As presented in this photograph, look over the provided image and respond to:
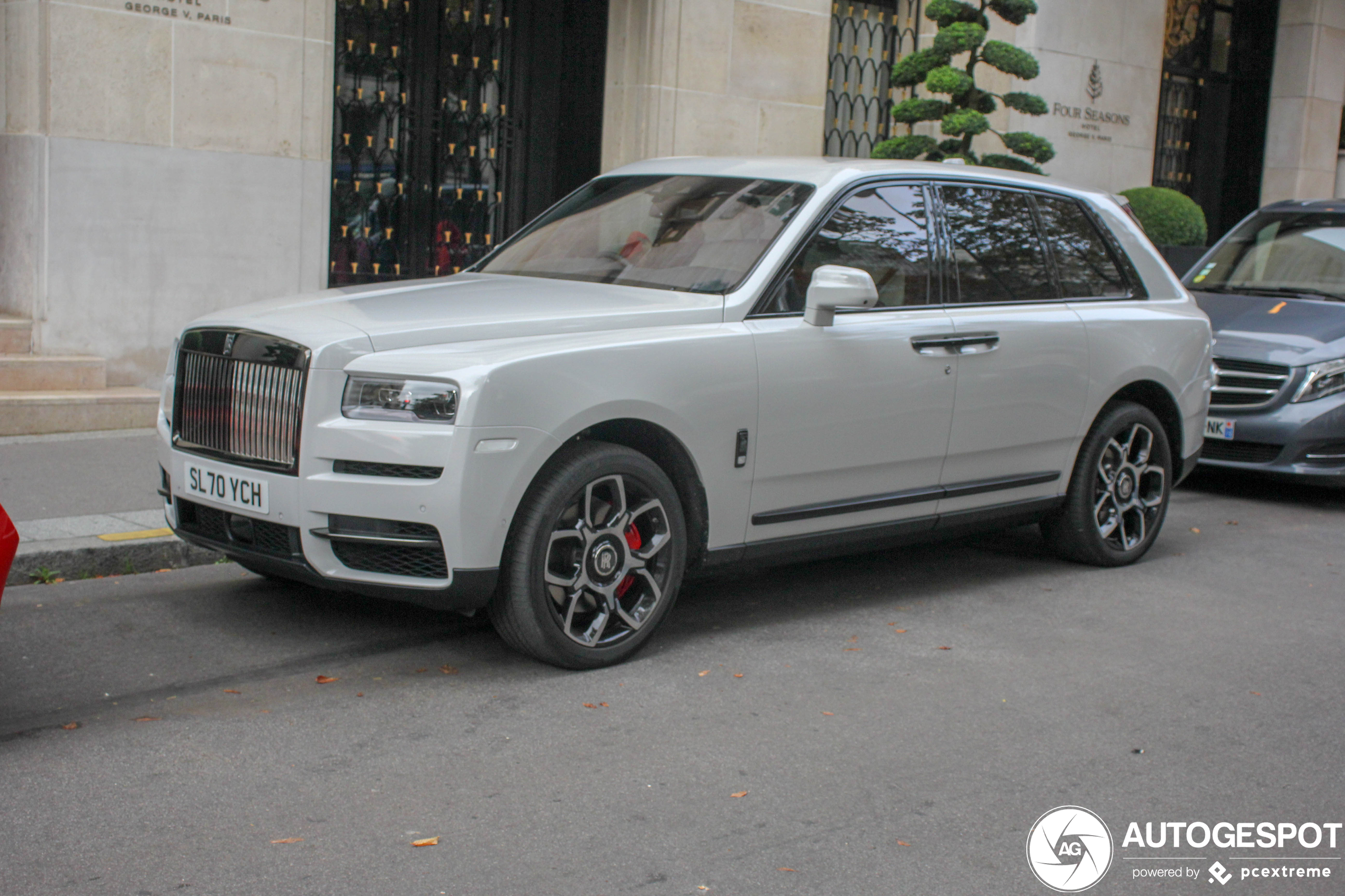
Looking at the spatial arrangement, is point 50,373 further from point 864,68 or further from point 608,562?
point 864,68

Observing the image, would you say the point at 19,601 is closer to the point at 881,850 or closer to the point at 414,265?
the point at 881,850

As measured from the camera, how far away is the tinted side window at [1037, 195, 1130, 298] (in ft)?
21.9

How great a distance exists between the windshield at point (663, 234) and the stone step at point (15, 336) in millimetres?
4818

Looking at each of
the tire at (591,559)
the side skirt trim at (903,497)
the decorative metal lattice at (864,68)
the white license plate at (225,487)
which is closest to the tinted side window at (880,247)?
the side skirt trim at (903,497)

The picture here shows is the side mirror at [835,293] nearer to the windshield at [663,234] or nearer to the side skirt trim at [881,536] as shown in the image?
the windshield at [663,234]

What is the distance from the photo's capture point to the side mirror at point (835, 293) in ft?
17.3

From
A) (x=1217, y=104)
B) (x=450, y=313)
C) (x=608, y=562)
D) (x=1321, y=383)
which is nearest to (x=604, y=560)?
(x=608, y=562)

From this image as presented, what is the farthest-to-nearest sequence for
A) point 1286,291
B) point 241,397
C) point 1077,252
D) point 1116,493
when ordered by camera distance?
point 1286,291
point 1116,493
point 1077,252
point 241,397

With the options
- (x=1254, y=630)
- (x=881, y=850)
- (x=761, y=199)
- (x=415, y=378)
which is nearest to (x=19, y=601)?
(x=415, y=378)

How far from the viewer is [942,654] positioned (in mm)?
5395

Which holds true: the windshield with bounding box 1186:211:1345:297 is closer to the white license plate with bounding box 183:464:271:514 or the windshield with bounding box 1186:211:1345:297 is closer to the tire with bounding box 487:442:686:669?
the tire with bounding box 487:442:686:669

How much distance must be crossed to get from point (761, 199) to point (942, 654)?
1.95 metres

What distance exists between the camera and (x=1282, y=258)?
34.1ft

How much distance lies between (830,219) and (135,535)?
11.1 feet
